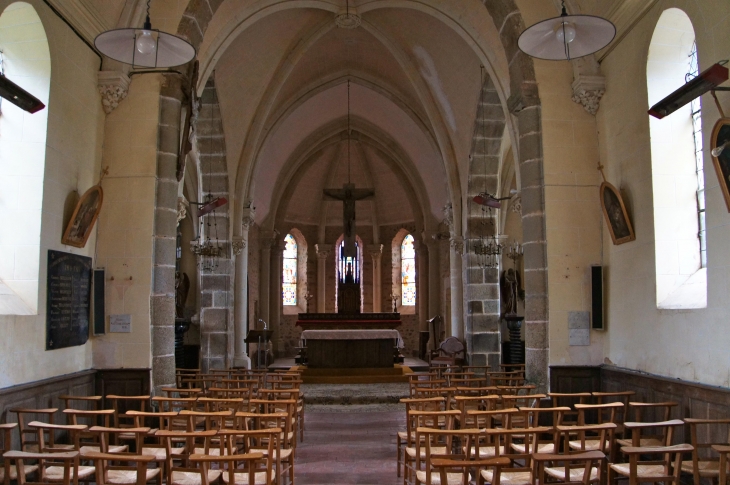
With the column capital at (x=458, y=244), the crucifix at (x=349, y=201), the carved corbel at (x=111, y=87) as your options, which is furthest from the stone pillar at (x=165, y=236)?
the crucifix at (x=349, y=201)

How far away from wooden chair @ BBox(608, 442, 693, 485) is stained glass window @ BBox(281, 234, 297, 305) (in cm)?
1920

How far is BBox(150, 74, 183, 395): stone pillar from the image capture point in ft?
28.4

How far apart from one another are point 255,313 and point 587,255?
46.4 ft

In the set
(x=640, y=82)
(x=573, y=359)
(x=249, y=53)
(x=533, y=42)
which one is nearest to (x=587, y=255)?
(x=573, y=359)

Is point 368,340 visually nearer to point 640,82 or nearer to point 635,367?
point 635,367

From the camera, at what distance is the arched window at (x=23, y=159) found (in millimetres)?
7141

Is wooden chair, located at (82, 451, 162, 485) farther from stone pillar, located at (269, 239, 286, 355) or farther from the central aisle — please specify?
stone pillar, located at (269, 239, 286, 355)

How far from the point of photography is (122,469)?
4.90 meters

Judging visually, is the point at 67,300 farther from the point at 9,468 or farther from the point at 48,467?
the point at 9,468

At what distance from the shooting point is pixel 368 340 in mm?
15398

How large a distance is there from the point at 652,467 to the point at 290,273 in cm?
1968

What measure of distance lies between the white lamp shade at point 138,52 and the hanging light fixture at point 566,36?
11.2 feet

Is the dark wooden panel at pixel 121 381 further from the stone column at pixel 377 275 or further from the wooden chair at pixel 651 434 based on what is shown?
the stone column at pixel 377 275

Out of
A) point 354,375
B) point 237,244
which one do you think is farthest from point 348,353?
point 237,244
